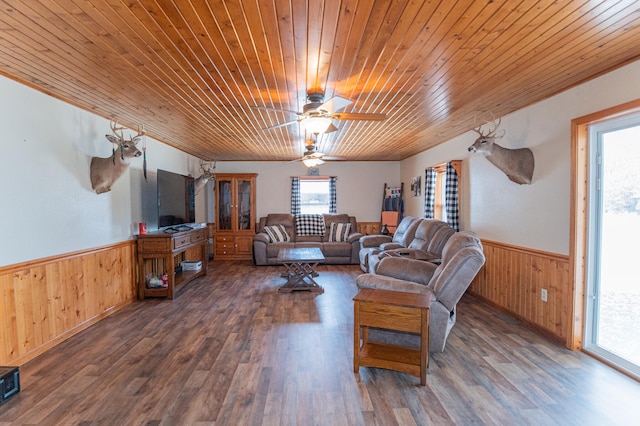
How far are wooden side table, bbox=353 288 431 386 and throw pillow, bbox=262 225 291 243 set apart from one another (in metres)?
4.58

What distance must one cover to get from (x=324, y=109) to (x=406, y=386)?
222 centimetres

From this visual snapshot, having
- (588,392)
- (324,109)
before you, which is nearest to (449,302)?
(588,392)

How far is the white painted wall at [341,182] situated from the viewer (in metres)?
7.69

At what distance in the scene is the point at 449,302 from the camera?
2.66 meters

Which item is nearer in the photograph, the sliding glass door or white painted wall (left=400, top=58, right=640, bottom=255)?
the sliding glass door

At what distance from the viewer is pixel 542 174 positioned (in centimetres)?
327

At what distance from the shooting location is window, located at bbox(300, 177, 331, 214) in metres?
7.86

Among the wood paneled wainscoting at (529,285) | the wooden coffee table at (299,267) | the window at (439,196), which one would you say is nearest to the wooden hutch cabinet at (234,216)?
the wooden coffee table at (299,267)

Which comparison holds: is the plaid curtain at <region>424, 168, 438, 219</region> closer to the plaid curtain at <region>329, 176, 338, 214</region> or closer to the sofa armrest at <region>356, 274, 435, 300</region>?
the plaid curtain at <region>329, 176, 338, 214</region>

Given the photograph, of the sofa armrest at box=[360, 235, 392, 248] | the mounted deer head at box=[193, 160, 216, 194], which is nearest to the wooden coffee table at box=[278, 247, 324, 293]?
the sofa armrest at box=[360, 235, 392, 248]

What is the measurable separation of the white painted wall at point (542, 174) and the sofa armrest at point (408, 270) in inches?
45.5

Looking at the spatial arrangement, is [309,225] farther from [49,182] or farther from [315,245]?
[49,182]

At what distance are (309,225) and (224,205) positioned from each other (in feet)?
6.48

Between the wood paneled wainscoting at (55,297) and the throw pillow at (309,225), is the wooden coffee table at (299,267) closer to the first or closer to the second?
the throw pillow at (309,225)
